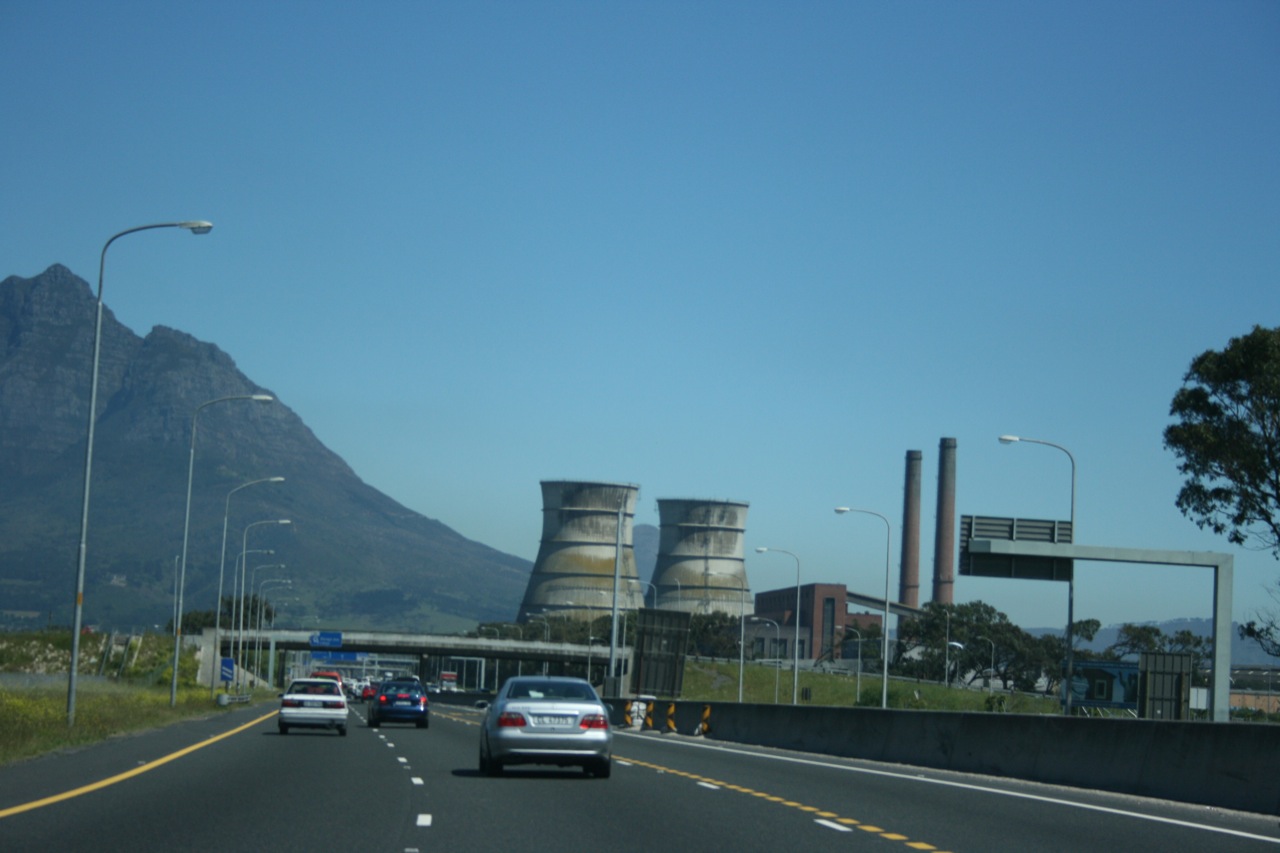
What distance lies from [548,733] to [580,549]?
14816 centimetres

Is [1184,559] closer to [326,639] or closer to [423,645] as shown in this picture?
[326,639]

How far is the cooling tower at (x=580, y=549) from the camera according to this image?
16912 cm

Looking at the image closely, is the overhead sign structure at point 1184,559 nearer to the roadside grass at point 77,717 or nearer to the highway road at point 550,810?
the highway road at point 550,810

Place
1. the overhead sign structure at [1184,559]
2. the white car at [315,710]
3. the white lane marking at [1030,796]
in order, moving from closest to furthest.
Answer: the white lane marking at [1030,796]
the white car at [315,710]
the overhead sign structure at [1184,559]

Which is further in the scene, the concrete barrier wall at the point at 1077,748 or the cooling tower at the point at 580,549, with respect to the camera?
the cooling tower at the point at 580,549

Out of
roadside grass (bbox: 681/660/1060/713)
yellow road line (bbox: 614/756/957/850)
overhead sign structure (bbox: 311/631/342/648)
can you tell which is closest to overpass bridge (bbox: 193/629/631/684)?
overhead sign structure (bbox: 311/631/342/648)

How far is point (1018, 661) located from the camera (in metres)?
145

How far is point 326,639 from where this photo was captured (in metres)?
143

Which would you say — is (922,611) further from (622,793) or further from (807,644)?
(622,793)

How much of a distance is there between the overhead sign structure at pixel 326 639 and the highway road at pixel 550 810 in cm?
11578

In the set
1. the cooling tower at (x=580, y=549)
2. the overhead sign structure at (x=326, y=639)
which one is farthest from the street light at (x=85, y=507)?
the cooling tower at (x=580, y=549)

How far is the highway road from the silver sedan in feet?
1.14

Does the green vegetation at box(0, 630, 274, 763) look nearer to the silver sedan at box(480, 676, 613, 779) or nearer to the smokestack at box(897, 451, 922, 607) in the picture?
the silver sedan at box(480, 676, 613, 779)

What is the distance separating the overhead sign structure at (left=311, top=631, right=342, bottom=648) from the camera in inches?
5600
